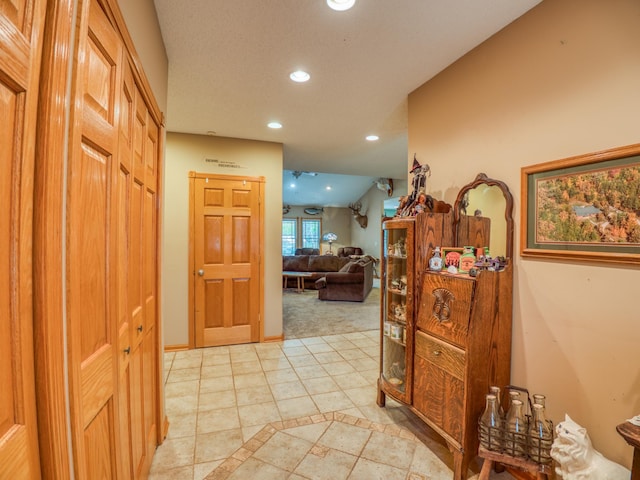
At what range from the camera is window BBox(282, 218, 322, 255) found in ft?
39.6

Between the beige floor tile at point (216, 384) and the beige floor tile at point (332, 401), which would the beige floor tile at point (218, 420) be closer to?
the beige floor tile at point (216, 384)

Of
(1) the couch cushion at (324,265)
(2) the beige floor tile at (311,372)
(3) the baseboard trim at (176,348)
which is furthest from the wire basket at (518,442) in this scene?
(1) the couch cushion at (324,265)

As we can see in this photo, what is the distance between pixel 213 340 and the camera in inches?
151

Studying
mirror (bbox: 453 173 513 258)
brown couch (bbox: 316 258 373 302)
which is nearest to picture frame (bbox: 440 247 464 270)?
mirror (bbox: 453 173 513 258)

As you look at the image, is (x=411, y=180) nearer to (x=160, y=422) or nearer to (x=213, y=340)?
(x=160, y=422)

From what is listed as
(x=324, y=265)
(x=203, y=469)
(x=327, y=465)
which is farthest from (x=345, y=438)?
(x=324, y=265)

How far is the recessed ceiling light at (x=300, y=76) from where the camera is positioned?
232cm

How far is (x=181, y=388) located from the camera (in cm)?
280

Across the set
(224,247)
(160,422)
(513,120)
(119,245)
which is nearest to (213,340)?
(224,247)

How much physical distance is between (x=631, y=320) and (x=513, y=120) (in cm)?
116

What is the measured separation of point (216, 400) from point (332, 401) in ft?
3.20

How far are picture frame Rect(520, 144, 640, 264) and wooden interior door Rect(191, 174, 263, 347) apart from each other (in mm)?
3014

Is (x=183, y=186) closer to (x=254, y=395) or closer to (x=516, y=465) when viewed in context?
(x=254, y=395)

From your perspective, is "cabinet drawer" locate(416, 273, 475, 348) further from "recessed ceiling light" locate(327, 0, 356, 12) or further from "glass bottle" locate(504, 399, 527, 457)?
"recessed ceiling light" locate(327, 0, 356, 12)
